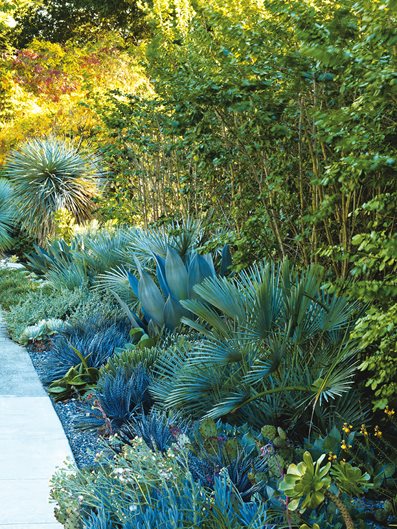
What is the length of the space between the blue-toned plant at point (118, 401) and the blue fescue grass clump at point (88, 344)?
117 cm

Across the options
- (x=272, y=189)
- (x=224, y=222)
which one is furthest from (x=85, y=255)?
(x=272, y=189)

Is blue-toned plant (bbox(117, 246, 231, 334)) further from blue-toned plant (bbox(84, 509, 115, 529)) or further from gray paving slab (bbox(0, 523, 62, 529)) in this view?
blue-toned plant (bbox(84, 509, 115, 529))

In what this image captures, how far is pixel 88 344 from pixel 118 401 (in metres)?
1.85

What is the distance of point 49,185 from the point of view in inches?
624

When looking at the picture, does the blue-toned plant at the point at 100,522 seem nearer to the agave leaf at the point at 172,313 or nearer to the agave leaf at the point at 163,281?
the agave leaf at the point at 172,313

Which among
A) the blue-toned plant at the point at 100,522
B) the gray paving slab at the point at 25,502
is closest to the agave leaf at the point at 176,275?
the gray paving slab at the point at 25,502

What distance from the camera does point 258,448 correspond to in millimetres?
4363

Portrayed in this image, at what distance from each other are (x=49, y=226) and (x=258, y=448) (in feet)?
40.0

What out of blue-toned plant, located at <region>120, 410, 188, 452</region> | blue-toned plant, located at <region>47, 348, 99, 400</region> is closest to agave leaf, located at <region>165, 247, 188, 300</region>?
blue-toned plant, located at <region>47, 348, 99, 400</region>

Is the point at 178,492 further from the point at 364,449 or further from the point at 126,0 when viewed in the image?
the point at 126,0

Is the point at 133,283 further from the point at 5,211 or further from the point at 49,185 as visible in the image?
the point at 5,211

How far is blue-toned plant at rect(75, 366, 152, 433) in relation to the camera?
19.2 feet

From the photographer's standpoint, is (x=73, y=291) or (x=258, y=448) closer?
(x=258, y=448)

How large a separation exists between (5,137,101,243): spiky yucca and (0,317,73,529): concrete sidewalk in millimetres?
8127
